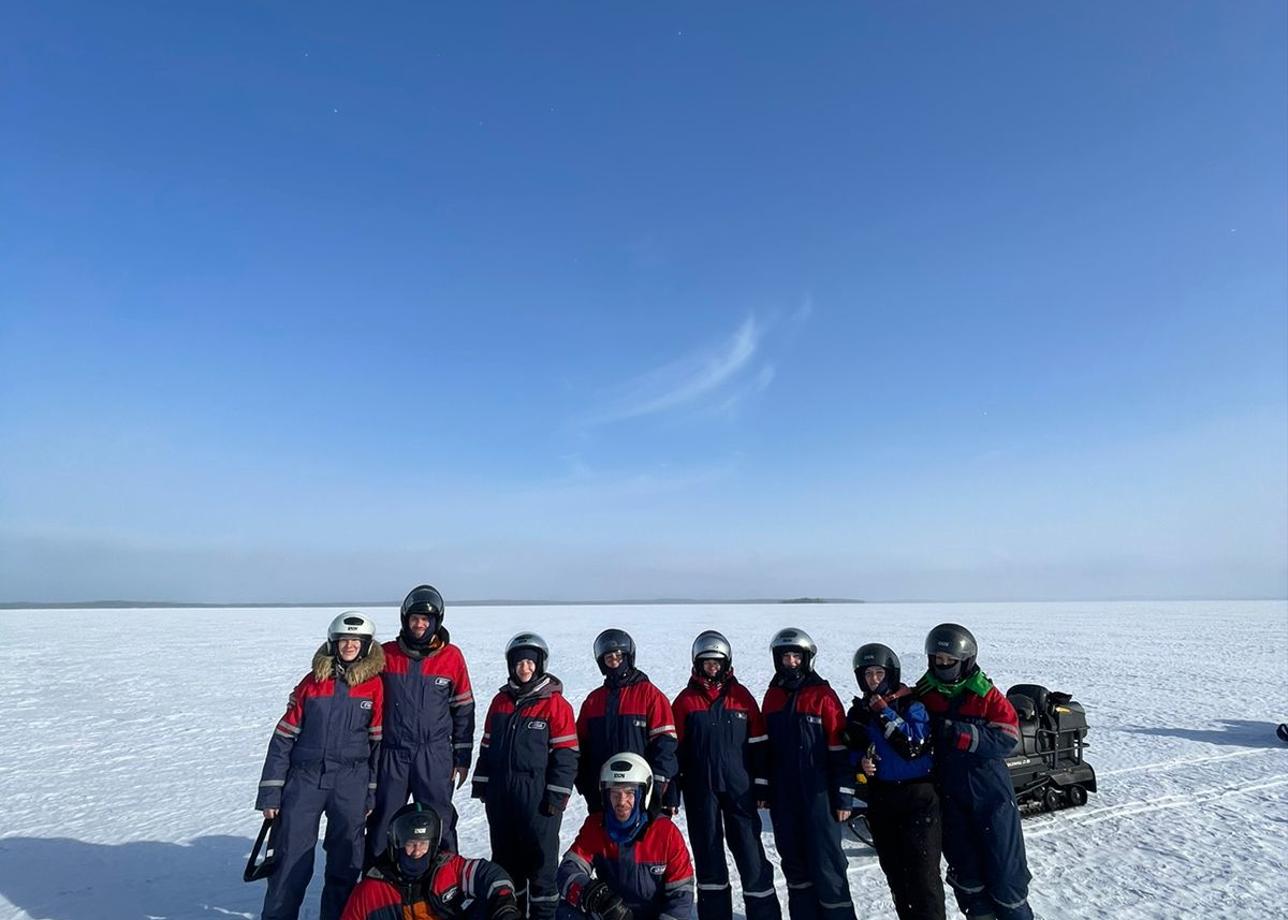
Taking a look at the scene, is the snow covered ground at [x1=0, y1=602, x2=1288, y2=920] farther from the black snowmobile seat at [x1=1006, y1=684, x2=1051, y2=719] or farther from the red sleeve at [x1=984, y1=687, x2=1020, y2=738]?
the red sleeve at [x1=984, y1=687, x2=1020, y2=738]

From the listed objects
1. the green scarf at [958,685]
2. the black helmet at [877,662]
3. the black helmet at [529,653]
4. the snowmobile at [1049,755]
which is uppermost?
the black helmet at [529,653]

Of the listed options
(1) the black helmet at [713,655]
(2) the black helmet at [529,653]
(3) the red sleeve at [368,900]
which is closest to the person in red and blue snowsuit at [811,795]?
(1) the black helmet at [713,655]

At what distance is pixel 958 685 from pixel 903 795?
2.41 feet

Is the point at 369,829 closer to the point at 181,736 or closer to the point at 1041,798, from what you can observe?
the point at 1041,798

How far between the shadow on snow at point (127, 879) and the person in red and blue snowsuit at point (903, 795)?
4064mm

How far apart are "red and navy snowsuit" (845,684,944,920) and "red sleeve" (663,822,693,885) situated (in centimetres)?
120

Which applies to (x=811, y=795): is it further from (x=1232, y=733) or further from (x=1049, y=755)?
(x=1232, y=733)

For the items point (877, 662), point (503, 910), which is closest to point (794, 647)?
point (877, 662)

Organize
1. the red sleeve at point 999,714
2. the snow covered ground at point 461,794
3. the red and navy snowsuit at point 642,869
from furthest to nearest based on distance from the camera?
the snow covered ground at point 461,794, the red sleeve at point 999,714, the red and navy snowsuit at point 642,869

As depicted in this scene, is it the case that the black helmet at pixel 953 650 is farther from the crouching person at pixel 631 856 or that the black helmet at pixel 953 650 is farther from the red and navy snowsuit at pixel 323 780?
the red and navy snowsuit at pixel 323 780

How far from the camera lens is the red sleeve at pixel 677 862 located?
139 inches

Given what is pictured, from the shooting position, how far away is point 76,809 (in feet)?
22.6

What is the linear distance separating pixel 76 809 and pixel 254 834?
212cm

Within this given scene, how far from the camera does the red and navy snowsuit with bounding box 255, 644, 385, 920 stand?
161 inches
